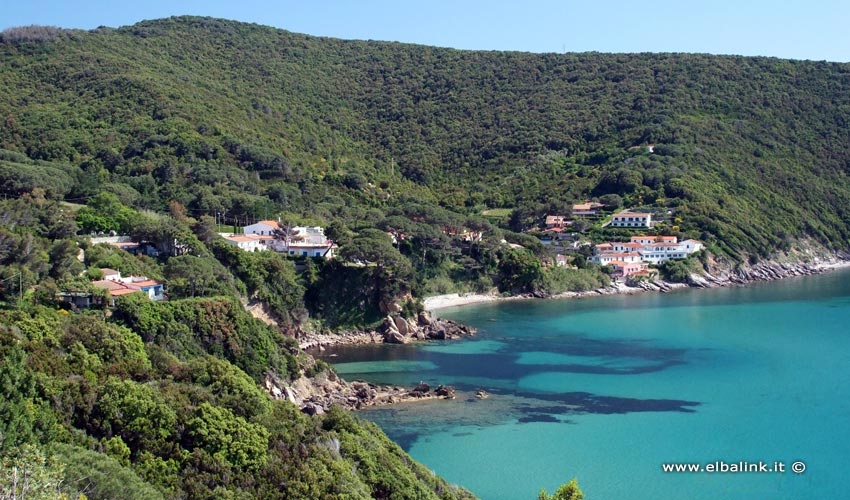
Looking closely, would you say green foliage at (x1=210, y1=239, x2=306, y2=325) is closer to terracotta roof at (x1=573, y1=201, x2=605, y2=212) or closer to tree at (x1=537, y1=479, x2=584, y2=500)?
tree at (x1=537, y1=479, x2=584, y2=500)

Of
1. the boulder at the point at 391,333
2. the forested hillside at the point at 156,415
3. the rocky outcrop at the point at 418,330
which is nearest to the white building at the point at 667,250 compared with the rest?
the rocky outcrop at the point at 418,330

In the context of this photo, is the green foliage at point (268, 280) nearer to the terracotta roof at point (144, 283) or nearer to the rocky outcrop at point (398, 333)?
the rocky outcrop at point (398, 333)

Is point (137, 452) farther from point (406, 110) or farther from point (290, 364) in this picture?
point (406, 110)

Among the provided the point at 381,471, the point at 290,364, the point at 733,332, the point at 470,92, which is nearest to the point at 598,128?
the point at 470,92

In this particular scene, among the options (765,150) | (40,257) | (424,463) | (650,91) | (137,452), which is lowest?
(424,463)

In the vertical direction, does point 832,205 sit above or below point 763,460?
above

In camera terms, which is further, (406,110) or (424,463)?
(406,110)

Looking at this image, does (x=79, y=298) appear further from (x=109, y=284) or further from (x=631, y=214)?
(x=631, y=214)

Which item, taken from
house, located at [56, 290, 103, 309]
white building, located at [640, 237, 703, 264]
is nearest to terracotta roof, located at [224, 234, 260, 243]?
house, located at [56, 290, 103, 309]
